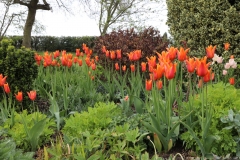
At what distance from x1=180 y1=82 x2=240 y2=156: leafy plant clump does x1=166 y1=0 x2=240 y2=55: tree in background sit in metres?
2.28

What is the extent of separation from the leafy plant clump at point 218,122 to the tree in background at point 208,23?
2.28m

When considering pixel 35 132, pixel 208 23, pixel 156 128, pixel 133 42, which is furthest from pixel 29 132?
pixel 133 42

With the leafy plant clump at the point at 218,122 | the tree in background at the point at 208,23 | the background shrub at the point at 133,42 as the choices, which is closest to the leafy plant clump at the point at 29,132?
the leafy plant clump at the point at 218,122

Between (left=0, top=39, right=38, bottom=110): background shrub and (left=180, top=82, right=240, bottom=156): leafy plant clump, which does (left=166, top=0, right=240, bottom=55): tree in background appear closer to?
(left=180, top=82, right=240, bottom=156): leafy plant clump

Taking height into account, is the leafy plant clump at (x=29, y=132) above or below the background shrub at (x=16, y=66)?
below

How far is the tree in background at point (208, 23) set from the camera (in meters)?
5.86

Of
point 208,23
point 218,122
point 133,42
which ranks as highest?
point 208,23

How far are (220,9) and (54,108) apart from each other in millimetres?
3417

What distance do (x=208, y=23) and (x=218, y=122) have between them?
128 inches

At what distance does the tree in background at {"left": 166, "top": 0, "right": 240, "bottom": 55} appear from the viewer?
231 inches

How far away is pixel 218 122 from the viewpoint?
328 centimetres

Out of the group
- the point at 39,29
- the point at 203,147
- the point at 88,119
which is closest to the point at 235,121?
the point at 203,147

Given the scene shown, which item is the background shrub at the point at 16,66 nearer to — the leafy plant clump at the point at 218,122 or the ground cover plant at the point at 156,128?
the ground cover plant at the point at 156,128

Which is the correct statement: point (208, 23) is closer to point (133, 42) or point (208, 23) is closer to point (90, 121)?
point (133, 42)
